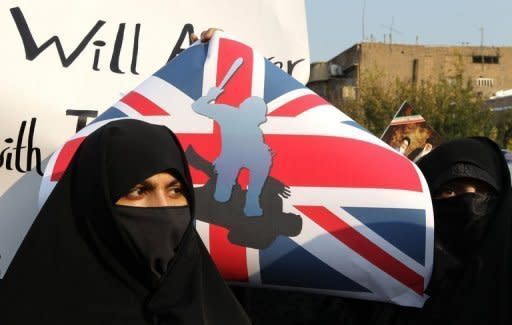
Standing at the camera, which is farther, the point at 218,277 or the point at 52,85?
the point at 52,85

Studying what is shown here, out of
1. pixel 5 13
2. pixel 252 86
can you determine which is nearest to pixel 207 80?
pixel 252 86

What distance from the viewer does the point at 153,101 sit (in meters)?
2.10

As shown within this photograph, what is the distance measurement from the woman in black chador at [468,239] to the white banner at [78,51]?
0.89 m

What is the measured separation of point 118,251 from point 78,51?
1.04 metres

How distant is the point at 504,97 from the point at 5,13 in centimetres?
2171

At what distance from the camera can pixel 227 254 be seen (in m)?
1.97

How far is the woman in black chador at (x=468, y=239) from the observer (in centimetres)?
191

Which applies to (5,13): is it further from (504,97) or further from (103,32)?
(504,97)

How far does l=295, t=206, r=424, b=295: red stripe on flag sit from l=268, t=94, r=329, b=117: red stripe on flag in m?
0.29

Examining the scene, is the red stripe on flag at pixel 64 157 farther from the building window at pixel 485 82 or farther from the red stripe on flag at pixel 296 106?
the building window at pixel 485 82

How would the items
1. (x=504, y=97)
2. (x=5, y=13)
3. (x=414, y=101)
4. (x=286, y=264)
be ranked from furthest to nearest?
(x=504, y=97), (x=414, y=101), (x=5, y=13), (x=286, y=264)

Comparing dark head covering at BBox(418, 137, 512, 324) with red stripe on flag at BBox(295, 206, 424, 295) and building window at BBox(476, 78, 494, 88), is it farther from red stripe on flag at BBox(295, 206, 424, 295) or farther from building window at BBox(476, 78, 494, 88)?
building window at BBox(476, 78, 494, 88)


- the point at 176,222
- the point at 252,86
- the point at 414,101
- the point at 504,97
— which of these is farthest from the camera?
the point at 504,97

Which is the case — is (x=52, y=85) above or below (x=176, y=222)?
above
